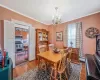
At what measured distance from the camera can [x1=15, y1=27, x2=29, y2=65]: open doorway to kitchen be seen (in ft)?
12.6

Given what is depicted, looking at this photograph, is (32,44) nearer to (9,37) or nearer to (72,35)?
(9,37)

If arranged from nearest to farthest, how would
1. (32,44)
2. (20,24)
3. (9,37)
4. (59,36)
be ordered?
1. (9,37)
2. (20,24)
3. (32,44)
4. (59,36)

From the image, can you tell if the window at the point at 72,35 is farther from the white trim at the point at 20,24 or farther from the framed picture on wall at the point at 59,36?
the white trim at the point at 20,24

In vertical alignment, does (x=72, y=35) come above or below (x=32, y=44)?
above

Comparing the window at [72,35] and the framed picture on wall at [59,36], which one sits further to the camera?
the framed picture on wall at [59,36]

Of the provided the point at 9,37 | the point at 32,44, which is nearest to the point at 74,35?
the point at 32,44

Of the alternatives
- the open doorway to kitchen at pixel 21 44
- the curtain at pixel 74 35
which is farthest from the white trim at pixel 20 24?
the curtain at pixel 74 35

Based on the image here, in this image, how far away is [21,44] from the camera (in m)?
4.09

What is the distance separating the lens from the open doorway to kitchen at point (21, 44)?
3843 mm

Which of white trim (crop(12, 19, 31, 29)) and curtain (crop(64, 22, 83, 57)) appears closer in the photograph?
white trim (crop(12, 19, 31, 29))

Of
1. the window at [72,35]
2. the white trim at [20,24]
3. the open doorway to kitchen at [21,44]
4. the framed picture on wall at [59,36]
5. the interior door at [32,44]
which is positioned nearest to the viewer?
the white trim at [20,24]

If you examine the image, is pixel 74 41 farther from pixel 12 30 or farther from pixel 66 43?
pixel 12 30

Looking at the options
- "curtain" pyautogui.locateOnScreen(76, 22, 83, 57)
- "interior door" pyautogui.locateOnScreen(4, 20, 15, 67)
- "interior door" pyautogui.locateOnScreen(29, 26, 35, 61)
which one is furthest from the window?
"interior door" pyautogui.locateOnScreen(4, 20, 15, 67)

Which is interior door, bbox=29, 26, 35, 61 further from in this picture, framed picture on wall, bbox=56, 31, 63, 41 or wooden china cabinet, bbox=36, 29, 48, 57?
framed picture on wall, bbox=56, 31, 63, 41
